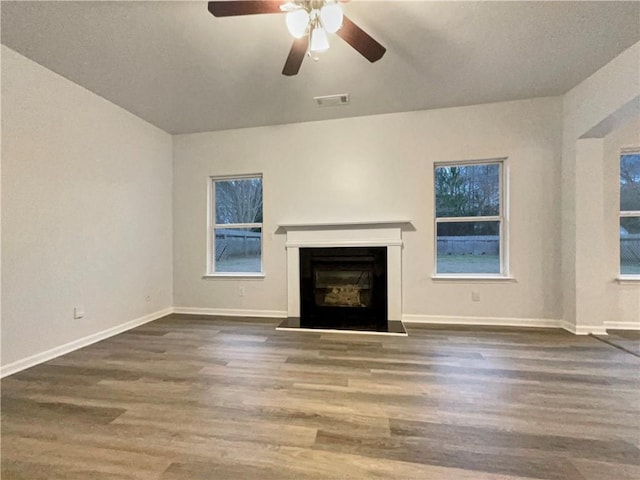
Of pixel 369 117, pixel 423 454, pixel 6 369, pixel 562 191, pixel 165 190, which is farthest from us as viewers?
pixel 165 190

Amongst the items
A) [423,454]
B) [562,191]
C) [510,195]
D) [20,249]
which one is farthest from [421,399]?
[20,249]

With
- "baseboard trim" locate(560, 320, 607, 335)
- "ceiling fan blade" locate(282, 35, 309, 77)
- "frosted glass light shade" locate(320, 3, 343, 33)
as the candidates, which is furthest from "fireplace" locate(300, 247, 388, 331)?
"frosted glass light shade" locate(320, 3, 343, 33)

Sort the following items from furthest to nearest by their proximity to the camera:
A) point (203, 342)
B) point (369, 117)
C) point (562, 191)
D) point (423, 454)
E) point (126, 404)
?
point (369, 117) → point (562, 191) → point (203, 342) → point (126, 404) → point (423, 454)

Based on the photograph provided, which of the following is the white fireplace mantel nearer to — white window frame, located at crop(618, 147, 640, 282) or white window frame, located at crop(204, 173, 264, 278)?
white window frame, located at crop(204, 173, 264, 278)

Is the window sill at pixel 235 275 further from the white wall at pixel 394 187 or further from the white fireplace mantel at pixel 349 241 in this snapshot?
the white fireplace mantel at pixel 349 241

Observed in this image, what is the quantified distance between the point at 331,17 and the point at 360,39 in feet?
0.98

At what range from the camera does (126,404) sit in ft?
5.68

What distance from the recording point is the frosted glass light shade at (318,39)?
177 centimetres

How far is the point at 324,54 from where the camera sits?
2379 millimetres

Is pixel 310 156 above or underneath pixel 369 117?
underneath

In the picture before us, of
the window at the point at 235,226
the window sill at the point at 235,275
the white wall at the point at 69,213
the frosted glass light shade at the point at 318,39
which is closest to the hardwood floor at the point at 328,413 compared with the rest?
the white wall at the point at 69,213

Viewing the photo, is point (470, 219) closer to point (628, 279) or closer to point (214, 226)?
point (628, 279)

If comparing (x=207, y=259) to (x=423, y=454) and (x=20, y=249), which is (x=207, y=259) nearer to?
(x=20, y=249)

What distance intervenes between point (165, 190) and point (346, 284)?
112 inches
